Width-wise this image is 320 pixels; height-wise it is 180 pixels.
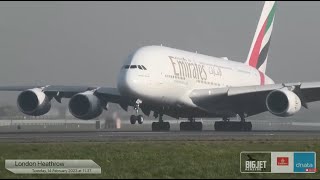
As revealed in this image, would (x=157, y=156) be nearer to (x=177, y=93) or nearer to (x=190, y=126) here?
(x=177, y=93)

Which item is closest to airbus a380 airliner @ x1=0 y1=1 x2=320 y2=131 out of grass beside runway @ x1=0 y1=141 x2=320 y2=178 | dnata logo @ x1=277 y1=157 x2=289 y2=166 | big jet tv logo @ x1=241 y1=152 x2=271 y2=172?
grass beside runway @ x1=0 y1=141 x2=320 y2=178

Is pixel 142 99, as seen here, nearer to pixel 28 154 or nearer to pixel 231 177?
pixel 28 154

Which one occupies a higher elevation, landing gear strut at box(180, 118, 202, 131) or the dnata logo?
landing gear strut at box(180, 118, 202, 131)

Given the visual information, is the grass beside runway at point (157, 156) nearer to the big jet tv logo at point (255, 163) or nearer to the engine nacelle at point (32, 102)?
the big jet tv logo at point (255, 163)

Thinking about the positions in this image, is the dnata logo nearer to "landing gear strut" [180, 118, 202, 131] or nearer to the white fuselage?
the white fuselage

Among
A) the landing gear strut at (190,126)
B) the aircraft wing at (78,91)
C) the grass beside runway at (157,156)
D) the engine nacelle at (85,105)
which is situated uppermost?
the aircraft wing at (78,91)

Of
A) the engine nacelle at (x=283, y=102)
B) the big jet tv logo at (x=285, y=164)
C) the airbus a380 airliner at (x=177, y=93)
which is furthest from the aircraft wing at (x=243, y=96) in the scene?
the big jet tv logo at (x=285, y=164)

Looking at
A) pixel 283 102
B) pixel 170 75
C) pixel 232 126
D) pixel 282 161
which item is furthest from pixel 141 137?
pixel 232 126
